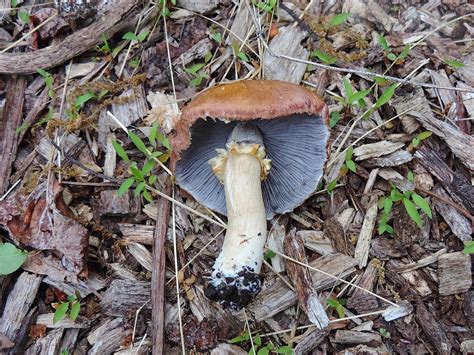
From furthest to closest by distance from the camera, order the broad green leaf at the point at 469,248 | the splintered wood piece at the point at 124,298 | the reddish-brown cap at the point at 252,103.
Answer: the splintered wood piece at the point at 124,298
the broad green leaf at the point at 469,248
the reddish-brown cap at the point at 252,103

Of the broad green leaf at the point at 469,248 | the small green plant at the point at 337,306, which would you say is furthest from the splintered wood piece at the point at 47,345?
the broad green leaf at the point at 469,248

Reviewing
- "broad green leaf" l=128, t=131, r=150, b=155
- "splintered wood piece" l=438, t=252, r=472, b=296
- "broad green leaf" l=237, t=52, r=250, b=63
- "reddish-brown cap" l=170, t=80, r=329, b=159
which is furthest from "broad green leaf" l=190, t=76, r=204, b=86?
"splintered wood piece" l=438, t=252, r=472, b=296

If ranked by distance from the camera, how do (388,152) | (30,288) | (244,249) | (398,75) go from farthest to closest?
(398,75) < (388,152) < (30,288) < (244,249)

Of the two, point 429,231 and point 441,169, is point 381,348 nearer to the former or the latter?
point 429,231

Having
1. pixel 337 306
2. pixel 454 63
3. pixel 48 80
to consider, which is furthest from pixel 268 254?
pixel 48 80

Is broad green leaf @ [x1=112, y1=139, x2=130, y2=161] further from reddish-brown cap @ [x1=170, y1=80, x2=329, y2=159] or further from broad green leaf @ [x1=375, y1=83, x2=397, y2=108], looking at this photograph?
broad green leaf @ [x1=375, y1=83, x2=397, y2=108]

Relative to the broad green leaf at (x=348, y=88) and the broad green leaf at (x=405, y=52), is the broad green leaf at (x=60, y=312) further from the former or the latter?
the broad green leaf at (x=405, y=52)

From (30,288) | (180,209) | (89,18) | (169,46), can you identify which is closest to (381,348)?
(180,209)
